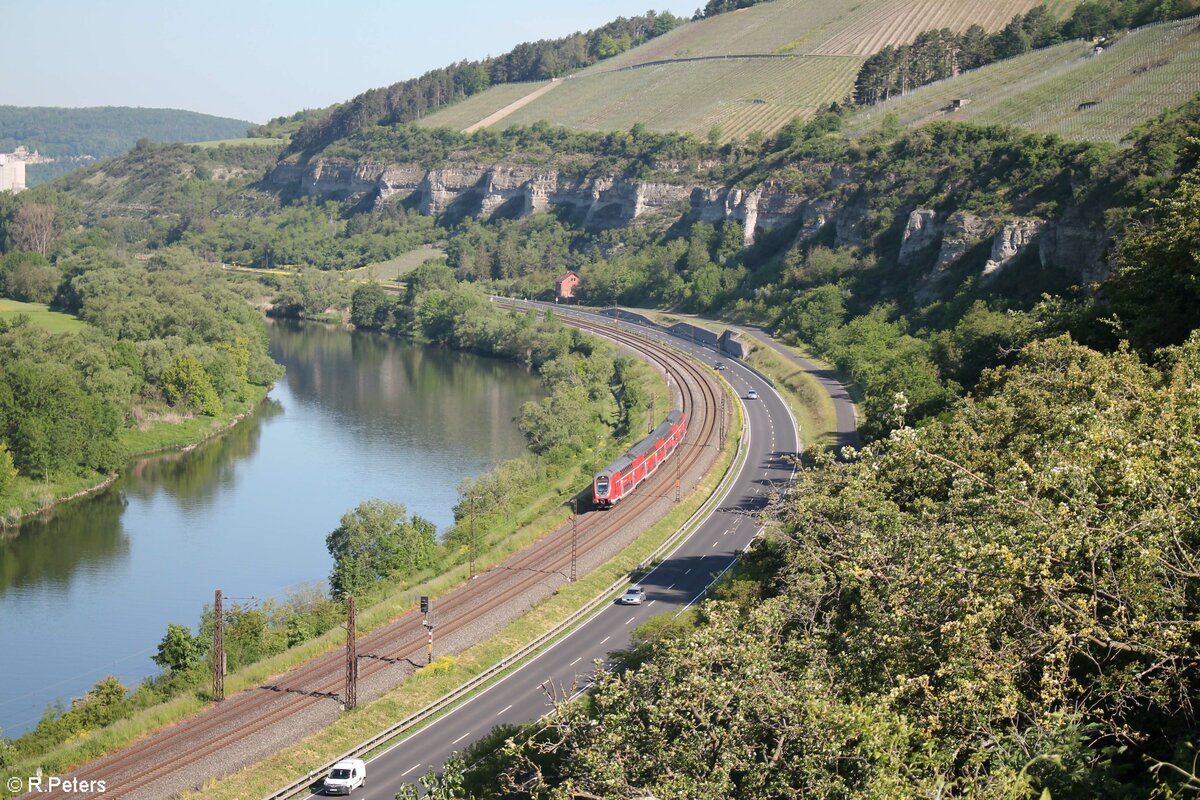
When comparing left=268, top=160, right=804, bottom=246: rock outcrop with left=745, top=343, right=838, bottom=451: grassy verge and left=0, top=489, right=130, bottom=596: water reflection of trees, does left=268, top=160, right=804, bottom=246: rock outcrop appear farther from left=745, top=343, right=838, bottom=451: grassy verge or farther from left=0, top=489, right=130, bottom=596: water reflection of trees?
left=0, top=489, right=130, bottom=596: water reflection of trees

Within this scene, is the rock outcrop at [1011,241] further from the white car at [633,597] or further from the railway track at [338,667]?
the white car at [633,597]

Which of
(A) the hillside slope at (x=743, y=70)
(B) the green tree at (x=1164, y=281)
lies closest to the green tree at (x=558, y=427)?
(B) the green tree at (x=1164, y=281)

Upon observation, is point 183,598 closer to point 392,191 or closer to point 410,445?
point 410,445

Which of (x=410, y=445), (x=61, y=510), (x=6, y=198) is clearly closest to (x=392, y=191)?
(x=6, y=198)

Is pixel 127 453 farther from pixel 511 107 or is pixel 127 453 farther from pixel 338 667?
pixel 511 107

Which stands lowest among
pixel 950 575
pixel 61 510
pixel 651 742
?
pixel 61 510

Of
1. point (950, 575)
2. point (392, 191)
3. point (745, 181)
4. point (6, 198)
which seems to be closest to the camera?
point (950, 575)

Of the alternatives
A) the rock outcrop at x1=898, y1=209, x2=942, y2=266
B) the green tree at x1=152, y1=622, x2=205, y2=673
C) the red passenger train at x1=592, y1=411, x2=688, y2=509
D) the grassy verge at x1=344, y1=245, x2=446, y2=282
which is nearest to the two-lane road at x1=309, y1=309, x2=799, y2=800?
the red passenger train at x1=592, y1=411, x2=688, y2=509
